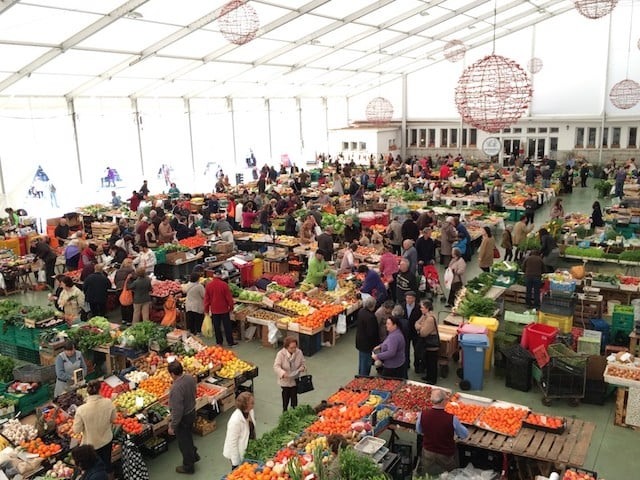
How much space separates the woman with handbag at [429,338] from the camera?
298 inches

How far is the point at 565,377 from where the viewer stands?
23.6 feet

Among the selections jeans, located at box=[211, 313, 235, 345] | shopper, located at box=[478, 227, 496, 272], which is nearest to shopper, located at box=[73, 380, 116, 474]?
jeans, located at box=[211, 313, 235, 345]

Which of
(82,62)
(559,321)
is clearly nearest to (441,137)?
(82,62)

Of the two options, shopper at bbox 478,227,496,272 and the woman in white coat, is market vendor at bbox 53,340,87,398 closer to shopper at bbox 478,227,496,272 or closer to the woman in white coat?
the woman in white coat

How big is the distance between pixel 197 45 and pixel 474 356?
43.5ft

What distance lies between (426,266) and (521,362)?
395 centimetres

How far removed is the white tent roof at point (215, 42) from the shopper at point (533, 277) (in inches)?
369

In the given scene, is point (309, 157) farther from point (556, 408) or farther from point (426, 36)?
point (556, 408)

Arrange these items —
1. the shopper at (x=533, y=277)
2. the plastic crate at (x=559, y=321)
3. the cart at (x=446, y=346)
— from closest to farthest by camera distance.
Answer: the cart at (x=446, y=346), the plastic crate at (x=559, y=321), the shopper at (x=533, y=277)

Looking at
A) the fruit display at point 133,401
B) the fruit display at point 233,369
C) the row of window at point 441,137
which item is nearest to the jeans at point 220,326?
the fruit display at point 233,369

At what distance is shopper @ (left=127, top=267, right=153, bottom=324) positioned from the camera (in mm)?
9562

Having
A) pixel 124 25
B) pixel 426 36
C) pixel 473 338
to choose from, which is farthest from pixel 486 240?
pixel 426 36

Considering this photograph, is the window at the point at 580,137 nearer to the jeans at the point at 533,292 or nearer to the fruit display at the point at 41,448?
the jeans at the point at 533,292

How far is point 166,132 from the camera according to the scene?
77.8ft
